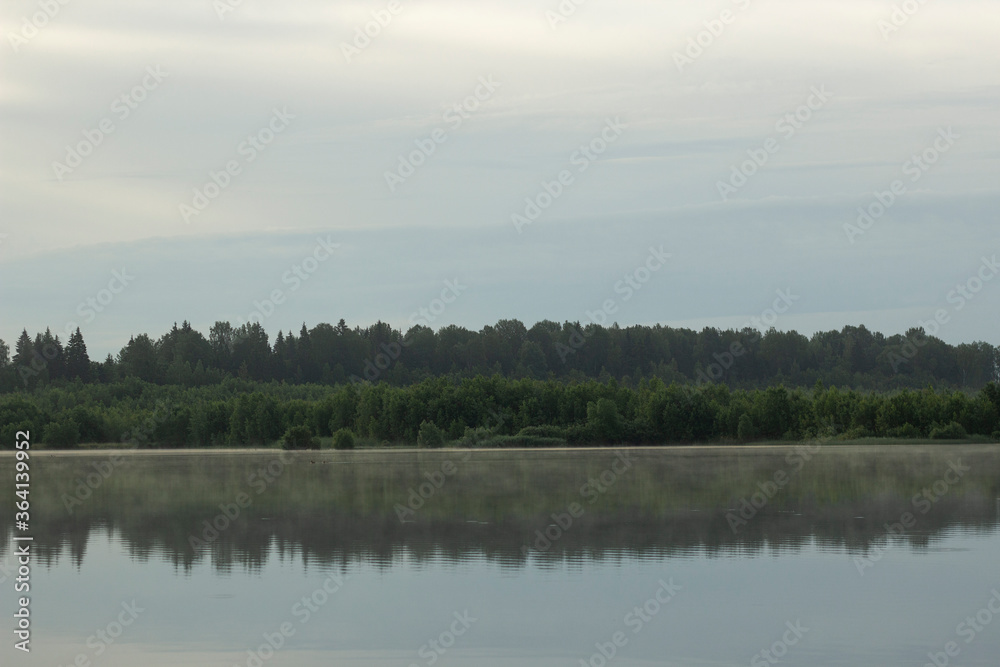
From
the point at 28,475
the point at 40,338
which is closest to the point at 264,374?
the point at 40,338

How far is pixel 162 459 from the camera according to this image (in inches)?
2263

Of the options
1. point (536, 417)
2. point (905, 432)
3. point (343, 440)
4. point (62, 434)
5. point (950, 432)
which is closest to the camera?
point (950, 432)

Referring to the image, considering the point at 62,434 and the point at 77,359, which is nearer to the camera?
the point at 62,434

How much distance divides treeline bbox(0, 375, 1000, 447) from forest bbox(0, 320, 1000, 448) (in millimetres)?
95

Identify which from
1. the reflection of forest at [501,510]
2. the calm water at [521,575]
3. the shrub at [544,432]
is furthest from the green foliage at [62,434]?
the calm water at [521,575]

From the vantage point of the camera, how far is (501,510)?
83.2 ft

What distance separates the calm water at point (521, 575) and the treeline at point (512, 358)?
8501 cm

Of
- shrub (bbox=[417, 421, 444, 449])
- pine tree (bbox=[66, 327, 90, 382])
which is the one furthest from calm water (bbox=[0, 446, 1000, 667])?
pine tree (bbox=[66, 327, 90, 382])

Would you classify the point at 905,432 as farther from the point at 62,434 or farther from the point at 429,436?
the point at 62,434

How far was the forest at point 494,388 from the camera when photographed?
67.8 meters

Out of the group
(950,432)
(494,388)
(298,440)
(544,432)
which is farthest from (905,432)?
(298,440)

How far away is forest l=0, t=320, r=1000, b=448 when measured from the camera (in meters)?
67.8

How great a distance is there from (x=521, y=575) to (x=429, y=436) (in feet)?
169

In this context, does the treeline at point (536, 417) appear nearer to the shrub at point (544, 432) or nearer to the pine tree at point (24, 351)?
the shrub at point (544, 432)
